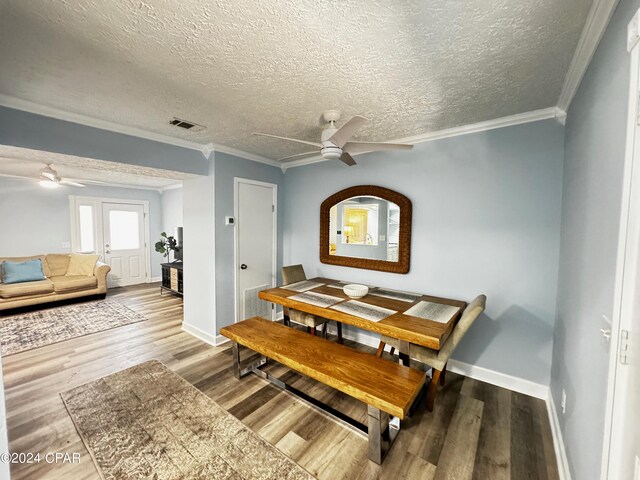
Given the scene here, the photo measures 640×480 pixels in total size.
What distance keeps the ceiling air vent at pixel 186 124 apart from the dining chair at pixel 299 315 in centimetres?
184

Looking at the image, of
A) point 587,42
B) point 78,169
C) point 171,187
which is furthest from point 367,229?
point 171,187

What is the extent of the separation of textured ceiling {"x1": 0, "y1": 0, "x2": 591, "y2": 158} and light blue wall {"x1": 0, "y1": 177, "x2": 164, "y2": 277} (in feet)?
13.5

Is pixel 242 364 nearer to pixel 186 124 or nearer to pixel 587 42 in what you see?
pixel 186 124

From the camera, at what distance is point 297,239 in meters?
3.88

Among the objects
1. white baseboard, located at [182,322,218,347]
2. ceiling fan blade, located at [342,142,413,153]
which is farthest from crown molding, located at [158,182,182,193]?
ceiling fan blade, located at [342,142,413,153]

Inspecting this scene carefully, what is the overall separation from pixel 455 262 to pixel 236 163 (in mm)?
2844

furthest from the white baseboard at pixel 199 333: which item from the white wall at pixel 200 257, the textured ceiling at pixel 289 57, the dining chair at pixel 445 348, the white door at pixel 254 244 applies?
the textured ceiling at pixel 289 57

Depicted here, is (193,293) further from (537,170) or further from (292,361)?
(537,170)

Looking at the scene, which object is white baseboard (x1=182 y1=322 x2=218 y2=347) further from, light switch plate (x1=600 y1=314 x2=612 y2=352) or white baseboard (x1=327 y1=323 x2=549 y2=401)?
light switch plate (x1=600 y1=314 x2=612 y2=352)

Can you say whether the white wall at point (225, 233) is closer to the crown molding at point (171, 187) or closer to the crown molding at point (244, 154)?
the crown molding at point (244, 154)

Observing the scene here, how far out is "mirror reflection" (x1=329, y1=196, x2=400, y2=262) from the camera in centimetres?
292

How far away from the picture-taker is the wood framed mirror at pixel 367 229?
2830 millimetres

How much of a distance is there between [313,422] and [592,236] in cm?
208

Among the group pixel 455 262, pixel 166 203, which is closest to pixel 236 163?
pixel 455 262
